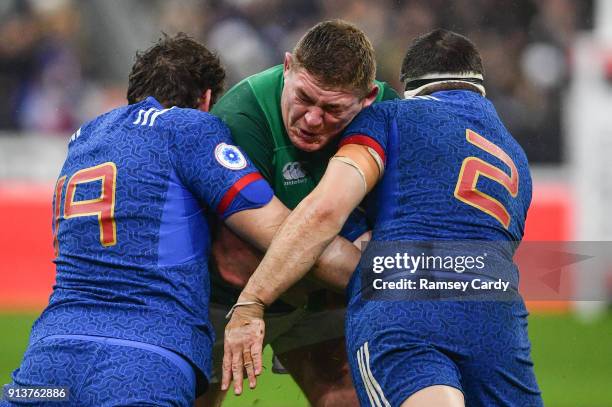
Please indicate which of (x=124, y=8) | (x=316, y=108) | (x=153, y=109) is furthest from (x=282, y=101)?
(x=124, y=8)

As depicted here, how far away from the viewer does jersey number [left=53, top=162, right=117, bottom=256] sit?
3627mm

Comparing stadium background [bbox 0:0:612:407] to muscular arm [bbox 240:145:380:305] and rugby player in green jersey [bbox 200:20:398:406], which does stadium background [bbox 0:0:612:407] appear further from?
muscular arm [bbox 240:145:380:305]

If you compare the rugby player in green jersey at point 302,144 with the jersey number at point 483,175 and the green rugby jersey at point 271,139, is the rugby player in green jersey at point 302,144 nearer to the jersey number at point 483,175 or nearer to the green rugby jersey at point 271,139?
the green rugby jersey at point 271,139

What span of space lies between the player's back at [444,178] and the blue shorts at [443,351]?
276mm

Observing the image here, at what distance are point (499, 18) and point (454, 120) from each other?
8.74m

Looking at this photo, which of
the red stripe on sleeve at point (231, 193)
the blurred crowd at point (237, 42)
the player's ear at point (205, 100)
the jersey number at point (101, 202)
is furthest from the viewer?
the blurred crowd at point (237, 42)

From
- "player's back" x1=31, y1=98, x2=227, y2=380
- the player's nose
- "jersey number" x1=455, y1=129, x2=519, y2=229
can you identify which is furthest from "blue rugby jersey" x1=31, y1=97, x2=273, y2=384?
"jersey number" x1=455, y1=129, x2=519, y2=229

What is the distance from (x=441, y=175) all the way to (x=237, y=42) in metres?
8.66

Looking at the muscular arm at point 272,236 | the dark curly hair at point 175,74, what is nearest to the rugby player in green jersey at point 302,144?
the dark curly hair at point 175,74

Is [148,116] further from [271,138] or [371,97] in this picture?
[371,97]

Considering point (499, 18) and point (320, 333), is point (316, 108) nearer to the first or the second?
point (320, 333)

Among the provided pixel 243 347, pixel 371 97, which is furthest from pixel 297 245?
pixel 371 97

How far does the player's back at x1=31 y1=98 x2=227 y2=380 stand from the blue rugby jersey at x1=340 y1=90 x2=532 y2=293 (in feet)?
2.02

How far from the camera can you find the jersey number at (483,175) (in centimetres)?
371
